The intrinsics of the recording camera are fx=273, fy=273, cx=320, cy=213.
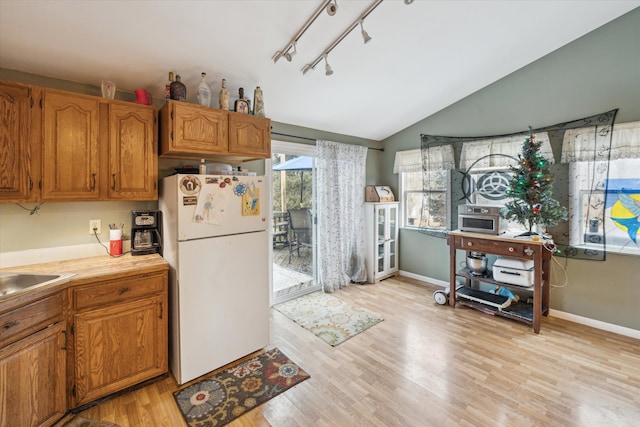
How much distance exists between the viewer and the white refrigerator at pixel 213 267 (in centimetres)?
204

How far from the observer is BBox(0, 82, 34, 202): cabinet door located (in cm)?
173

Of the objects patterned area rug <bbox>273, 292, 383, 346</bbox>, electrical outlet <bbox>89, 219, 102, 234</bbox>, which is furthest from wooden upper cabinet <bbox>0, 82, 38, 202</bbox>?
patterned area rug <bbox>273, 292, 383, 346</bbox>

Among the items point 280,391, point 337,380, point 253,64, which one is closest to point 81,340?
point 280,391

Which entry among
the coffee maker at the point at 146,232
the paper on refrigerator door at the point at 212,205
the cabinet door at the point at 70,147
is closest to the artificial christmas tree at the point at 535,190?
the paper on refrigerator door at the point at 212,205

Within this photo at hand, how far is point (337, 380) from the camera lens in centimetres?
212

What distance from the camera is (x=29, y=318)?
153 cm

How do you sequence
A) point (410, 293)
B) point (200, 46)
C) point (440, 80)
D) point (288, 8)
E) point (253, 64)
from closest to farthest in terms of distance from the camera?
1. point (288, 8)
2. point (200, 46)
3. point (253, 64)
4. point (440, 80)
5. point (410, 293)

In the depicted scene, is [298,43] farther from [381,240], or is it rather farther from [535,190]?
[381,240]

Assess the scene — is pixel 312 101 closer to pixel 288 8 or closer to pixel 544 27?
pixel 288 8

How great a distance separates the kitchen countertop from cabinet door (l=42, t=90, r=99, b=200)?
501 mm

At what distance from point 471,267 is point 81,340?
12.5ft

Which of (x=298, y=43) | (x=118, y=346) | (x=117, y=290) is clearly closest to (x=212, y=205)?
(x=117, y=290)

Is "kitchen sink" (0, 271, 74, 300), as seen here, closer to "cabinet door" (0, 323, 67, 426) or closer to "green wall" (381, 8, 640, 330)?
"cabinet door" (0, 323, 67, 426)

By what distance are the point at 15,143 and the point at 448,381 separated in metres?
3.44
